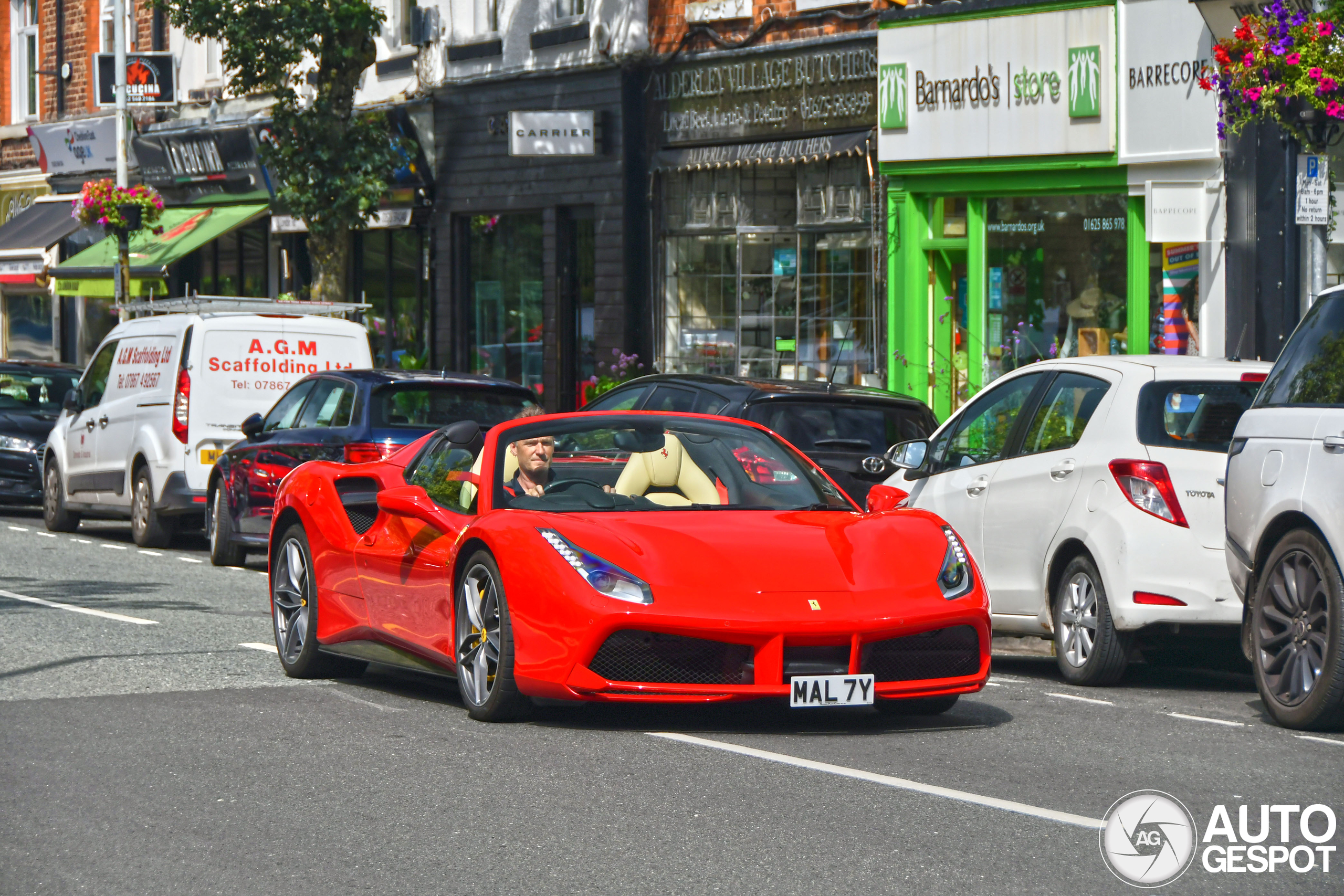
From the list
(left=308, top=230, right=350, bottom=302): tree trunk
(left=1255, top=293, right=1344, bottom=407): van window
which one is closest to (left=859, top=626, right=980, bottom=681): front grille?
(left=1255, top=293, right=1344, bottom=407): van window

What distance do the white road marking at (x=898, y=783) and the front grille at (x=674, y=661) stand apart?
26cm

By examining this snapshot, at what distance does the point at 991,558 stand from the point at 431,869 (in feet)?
18.4

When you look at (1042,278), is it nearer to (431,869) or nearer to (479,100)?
(479,100)

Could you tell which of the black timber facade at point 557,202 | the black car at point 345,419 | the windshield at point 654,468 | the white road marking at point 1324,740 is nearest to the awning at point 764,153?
the black timber facade at point 557,202

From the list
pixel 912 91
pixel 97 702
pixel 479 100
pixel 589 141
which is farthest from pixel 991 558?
pixel 479 100

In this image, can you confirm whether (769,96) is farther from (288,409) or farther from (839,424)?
(839,424)

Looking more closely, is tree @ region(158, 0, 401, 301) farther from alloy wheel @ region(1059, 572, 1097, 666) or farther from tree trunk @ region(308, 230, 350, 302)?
alloy wheel @ region(1059, 572, 1097, 666)

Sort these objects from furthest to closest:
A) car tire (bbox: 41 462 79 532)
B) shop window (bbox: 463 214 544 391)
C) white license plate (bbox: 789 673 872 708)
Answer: shop window (bbox: 463 214 544 391), car tire (bbox: 41 462 79 532), white license plate (bbox: 789 673 872 708)

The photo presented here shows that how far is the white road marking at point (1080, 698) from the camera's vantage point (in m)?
8.98

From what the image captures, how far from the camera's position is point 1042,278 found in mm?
19312

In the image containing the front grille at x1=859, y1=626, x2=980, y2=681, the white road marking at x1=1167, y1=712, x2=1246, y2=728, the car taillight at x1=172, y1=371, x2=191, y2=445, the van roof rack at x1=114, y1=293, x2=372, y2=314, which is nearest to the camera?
the front grille at x1=859, y1=626, x2=980, y2=681

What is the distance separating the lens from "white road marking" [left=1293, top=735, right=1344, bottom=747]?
762 centimetres

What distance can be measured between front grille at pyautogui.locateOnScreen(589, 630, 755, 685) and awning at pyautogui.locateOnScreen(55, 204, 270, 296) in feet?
83.3

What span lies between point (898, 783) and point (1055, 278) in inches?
518
